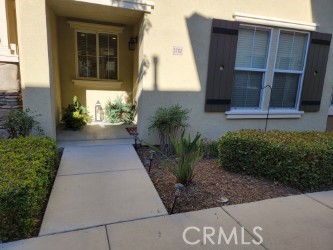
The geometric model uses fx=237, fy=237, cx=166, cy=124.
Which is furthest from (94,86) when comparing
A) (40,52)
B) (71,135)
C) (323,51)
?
(323,51)

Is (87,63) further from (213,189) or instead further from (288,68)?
(288,68)

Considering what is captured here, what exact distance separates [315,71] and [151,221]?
518cm

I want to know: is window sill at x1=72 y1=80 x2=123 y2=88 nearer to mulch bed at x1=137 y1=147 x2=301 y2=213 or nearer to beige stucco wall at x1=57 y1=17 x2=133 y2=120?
beige stucco wall at x1=57 y1=17 x2=133 y2=120

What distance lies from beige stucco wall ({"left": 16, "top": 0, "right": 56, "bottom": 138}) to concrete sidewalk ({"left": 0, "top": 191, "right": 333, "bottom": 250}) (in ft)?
8.42

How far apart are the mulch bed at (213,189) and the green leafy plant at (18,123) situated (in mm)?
2110

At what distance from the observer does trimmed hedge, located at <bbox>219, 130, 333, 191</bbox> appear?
313 cm

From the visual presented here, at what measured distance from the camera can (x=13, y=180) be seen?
81.3 inches

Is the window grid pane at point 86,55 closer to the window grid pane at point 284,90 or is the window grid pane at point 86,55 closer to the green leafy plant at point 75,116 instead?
the green leafy plant at point 75,116

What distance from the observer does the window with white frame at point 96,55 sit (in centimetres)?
584

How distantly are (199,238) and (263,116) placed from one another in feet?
12.8

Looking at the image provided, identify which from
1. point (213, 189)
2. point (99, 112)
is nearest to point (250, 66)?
point (213, 189)

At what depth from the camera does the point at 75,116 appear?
5.27 meters

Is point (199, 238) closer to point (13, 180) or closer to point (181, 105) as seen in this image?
point (13, 180)

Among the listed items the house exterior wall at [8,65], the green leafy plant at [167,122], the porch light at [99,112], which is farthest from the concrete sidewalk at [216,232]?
the porch light at [99,112]
